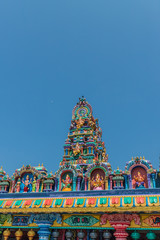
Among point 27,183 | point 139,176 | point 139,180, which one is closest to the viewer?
point 139,180

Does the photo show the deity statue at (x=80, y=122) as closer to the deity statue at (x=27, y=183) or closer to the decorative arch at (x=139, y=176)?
the deity statue at (x=27, y=183)

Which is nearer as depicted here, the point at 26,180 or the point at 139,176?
the point at 139,176

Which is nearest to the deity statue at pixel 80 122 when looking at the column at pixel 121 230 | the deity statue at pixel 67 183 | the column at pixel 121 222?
the deity statue at pixel 67 183

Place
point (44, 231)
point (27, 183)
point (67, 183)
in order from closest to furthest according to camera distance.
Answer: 1. point (44, 231)
2. point (67, 183)
3. point (27, 183)

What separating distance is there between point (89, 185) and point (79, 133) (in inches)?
354

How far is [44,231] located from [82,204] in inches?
135

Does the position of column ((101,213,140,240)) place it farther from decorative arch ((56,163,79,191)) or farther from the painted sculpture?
decorative arch ((56,163,79,191))

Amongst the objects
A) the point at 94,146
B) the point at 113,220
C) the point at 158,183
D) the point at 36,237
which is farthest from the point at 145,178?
the point at 36,237

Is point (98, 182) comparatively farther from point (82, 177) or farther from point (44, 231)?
point (44, 231)

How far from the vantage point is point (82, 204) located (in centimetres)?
1405

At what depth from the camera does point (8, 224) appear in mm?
15469

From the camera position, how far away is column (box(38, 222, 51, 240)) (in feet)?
46.9

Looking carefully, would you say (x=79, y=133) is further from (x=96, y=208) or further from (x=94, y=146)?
(x=96, y=208)

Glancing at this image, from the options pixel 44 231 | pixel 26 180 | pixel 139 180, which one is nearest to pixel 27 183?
pixel 26 180
